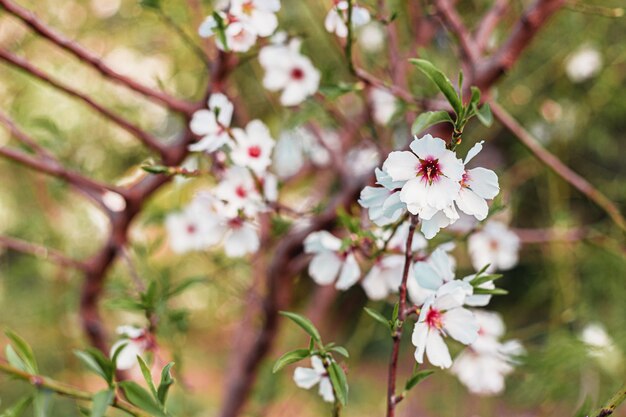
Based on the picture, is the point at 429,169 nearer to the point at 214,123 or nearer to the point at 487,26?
the point at 214,123

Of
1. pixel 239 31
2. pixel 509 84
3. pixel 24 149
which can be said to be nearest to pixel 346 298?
pixel 509 84

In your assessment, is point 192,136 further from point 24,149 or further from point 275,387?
point 275,387

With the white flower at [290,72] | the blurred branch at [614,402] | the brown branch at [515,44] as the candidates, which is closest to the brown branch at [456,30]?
the brown branch at [515,44]

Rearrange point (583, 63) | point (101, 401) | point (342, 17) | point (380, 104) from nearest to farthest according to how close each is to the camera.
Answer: point (101, 401) < point (342, 17) < point (380, 104) < point (583, 63)

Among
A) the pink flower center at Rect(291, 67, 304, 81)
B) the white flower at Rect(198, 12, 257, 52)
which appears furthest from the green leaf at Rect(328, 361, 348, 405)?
the pink flower center at Rect(291, 67, 304, 81)

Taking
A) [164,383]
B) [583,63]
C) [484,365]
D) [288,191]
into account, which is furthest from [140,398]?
[583,63]

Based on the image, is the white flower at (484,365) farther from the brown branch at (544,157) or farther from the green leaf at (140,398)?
the green leaf at (140,398)
